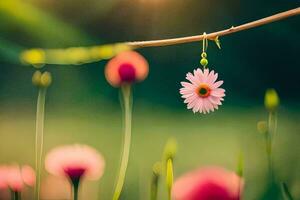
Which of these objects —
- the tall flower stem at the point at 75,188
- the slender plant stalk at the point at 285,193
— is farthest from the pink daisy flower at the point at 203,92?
the tall flower stem at the point at 75,188

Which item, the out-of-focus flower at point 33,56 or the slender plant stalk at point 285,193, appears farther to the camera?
the out-of-focus flower at point 33,56

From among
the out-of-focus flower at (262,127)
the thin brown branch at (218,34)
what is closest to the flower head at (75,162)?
the thin brown branch at (218,34)

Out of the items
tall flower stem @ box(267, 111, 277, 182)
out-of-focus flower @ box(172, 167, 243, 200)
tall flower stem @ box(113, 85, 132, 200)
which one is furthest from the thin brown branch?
out-of-focus flower @ box(172, 167, 243, 200)

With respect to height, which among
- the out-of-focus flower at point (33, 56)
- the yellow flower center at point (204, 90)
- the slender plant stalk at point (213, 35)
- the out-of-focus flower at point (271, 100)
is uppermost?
the slender plant stalk at point (213, 35)

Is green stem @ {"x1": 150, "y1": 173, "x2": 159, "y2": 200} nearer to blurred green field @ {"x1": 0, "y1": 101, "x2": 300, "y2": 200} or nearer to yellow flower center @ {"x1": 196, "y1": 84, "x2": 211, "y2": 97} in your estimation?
blurred green field @ {"x1": 0, "y1": 101, "x2": 300, "y2": 200}

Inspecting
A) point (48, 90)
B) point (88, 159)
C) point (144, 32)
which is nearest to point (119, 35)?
point (144, 32)

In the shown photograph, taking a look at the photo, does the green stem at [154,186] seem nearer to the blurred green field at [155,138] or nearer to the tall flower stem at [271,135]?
the blurred green field at [155,138]

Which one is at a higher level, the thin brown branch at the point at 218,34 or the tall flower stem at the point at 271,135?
the thin brown branch at the point at 218,34
